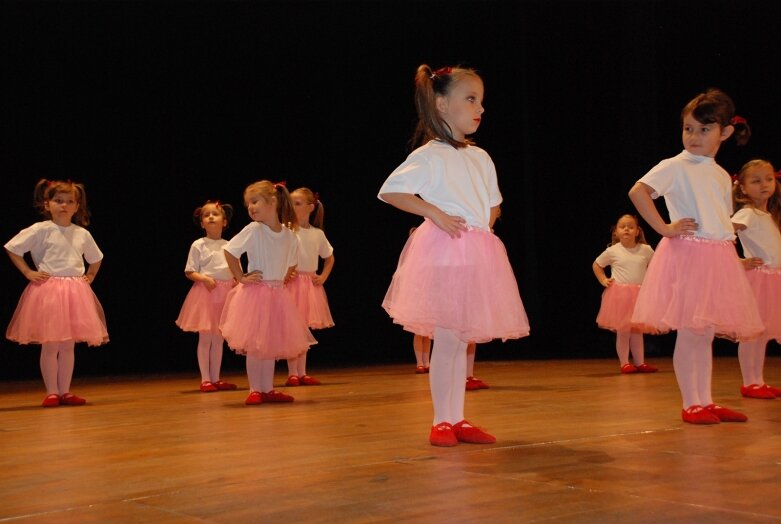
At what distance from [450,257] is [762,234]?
229 cm

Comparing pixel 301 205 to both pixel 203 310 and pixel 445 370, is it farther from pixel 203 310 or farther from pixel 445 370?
pixel 445 370

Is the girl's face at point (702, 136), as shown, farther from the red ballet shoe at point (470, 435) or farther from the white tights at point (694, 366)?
the red ballet shoe at point (470, 435)

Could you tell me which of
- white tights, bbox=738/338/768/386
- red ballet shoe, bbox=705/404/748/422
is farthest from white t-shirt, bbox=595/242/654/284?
red ballet shoe, bbox=705/404/748/422

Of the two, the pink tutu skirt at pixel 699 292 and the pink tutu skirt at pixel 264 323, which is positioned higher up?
the pink tutu skirt at pixel 699 292

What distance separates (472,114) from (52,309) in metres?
2.70

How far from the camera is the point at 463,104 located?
314 cm

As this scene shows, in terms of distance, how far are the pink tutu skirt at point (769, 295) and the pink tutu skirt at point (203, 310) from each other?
9.79ft

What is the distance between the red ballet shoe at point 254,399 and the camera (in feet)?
15.1

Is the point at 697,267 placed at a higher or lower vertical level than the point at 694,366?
higher

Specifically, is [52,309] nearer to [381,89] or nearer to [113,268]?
[113,268]

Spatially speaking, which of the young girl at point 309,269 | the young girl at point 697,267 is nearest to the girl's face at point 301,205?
the young girl at point 309,269

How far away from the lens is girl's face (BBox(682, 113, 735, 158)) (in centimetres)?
359

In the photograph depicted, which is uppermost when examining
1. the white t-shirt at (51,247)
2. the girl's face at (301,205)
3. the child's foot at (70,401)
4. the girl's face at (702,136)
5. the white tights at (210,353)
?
the girl's face at (702,136)

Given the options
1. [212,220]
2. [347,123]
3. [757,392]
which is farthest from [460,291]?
[347,123]
